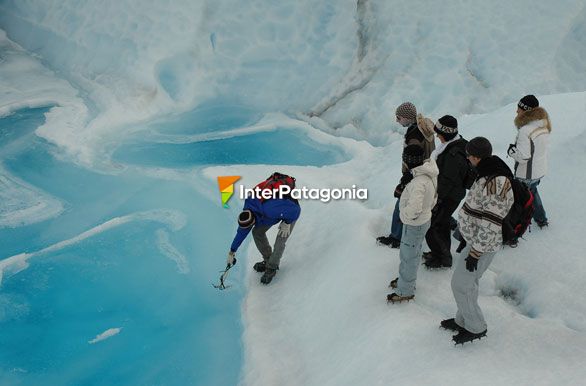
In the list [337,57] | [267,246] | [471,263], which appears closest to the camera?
[471,263]

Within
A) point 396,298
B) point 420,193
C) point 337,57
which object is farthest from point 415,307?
point 337,57

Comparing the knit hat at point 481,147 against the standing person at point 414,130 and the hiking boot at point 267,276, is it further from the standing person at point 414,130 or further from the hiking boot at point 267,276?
the hiking boot at point 267,276

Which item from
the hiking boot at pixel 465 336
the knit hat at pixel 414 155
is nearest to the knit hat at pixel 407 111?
the knit hat at pixel 414 155

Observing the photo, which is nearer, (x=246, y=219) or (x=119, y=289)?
(x=246, y=219)

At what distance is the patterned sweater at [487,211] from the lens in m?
3.21

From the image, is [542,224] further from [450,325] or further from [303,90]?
[303,90]

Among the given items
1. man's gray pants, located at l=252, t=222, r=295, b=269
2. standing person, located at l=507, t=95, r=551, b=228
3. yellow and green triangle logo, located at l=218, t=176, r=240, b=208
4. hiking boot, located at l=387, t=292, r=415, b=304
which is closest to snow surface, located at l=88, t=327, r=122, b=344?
man's gray pants, located at l=252, t=222, r=295, b=269

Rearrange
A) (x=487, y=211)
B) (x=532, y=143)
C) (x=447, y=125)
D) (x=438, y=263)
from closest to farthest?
(x=487, y=211) → (x=447, y=125) → (x=532, y=143) → (x=438, y=263)

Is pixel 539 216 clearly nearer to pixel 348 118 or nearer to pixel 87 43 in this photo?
pixel 348 118

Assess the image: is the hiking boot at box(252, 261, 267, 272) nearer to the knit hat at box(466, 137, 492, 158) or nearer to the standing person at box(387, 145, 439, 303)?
the standing person at box(387, 145, 439, 303)

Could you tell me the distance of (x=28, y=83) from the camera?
1083 cm

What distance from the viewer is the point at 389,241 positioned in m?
5.14

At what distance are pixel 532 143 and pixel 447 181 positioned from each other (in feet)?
2.90

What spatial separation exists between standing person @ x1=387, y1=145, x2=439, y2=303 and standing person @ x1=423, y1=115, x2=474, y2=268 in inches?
12.6
